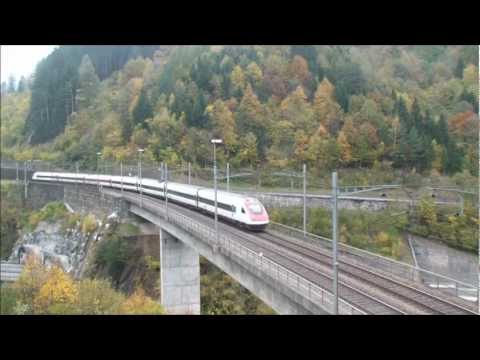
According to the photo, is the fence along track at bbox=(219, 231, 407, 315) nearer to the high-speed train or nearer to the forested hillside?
the high-speed train

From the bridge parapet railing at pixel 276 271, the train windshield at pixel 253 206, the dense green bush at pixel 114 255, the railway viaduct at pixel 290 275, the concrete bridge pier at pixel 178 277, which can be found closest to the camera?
the bridge parapet railing at pixel 276 271

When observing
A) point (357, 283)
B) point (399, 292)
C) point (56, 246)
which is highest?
point (357, 283)

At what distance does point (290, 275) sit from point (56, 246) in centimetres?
3345

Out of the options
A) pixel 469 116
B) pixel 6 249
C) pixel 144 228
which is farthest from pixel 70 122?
pixel 469 116

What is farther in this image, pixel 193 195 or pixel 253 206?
pixel 193 195

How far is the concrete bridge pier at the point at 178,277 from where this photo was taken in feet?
96.8

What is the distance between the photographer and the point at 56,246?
1591 inches

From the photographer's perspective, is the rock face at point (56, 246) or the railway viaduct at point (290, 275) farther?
the rock face at point (56, 246)

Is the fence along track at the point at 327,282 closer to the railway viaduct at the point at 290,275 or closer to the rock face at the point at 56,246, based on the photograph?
the railway viaduct at the point at 290,275

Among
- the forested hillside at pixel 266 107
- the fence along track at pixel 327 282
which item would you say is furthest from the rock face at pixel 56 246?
the fence along track at pixel 327 282

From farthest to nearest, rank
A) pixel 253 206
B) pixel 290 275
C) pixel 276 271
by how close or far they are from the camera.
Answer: pixel 253 206
pixel 276 271
pixel 290 275

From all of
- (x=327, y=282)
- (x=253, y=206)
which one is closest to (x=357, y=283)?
(x=327, y=282)

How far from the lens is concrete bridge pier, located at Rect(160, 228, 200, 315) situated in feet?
96.8

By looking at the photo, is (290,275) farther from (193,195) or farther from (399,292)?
(193,195)
